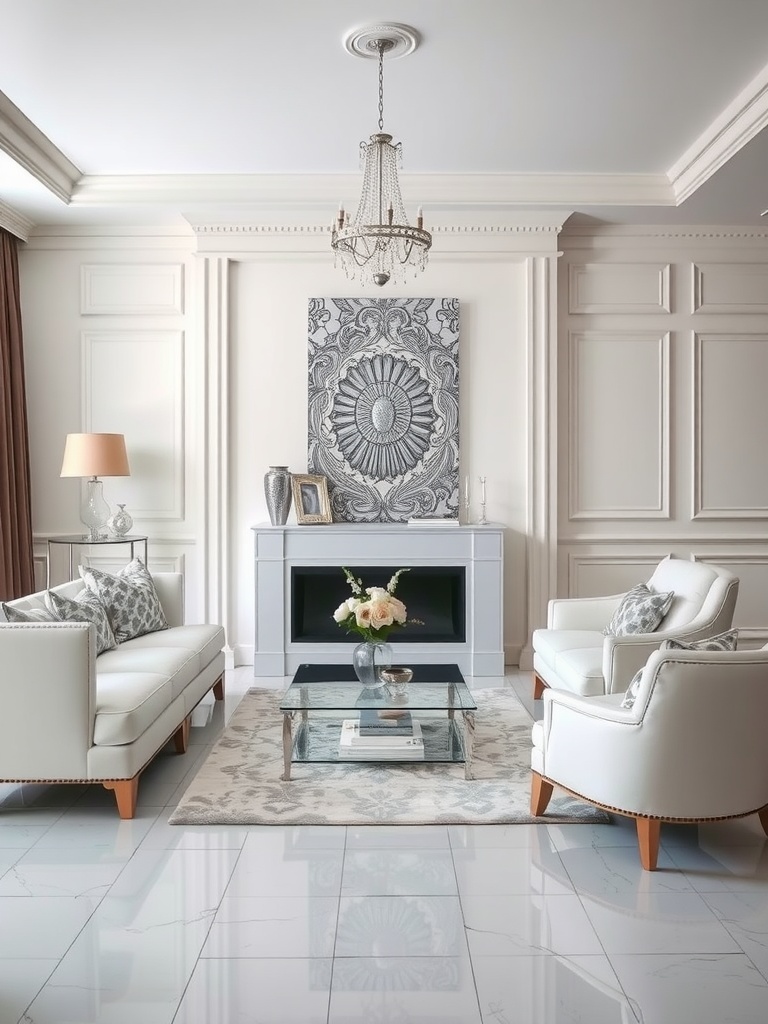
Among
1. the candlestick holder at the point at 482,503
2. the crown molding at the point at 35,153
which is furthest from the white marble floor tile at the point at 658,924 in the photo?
the crown molding at the point at 35,153

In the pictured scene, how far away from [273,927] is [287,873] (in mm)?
357

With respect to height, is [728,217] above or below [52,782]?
above

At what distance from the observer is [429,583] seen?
Answer: 5.68 meters

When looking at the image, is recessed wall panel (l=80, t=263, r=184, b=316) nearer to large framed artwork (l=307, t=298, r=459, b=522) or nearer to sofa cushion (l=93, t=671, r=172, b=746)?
→ large framed artwork (l=307, t=298, r=459, b=522)

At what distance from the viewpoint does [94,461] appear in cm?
527

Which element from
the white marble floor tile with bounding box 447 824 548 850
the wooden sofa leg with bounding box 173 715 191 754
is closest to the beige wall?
the wooden sofa leg with bounding box 173 715 191 754

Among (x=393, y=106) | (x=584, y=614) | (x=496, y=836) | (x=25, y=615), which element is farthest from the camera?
(x=584, y=614)

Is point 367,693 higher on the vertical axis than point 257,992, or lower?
higher

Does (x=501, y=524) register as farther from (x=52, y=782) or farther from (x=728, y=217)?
(x=52, y=782)

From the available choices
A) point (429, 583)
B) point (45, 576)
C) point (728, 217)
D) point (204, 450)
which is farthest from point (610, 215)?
point (45, 576)

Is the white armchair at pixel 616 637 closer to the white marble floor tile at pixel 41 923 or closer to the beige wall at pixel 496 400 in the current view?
the beige wall at pixel 496 400

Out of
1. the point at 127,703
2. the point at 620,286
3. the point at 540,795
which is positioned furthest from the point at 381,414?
the point at 540,795

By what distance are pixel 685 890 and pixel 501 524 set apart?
10.5ft

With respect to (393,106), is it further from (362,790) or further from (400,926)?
(400,926)
